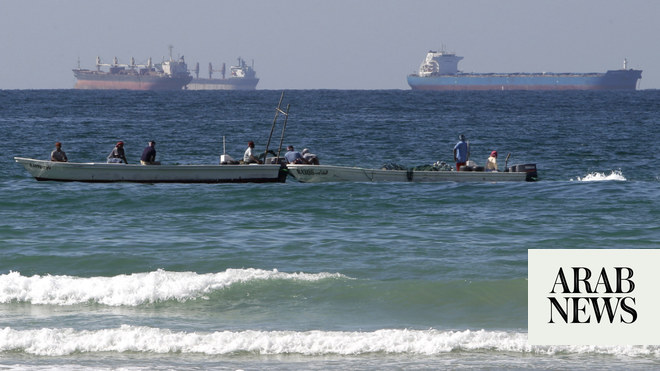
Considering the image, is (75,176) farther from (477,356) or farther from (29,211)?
(477,356)

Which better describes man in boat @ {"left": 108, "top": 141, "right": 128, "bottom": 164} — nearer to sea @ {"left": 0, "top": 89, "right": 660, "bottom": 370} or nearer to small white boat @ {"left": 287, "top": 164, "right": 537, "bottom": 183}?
sea @ {"left": 0, "top": 89, "right": 660, "bottom": 370}

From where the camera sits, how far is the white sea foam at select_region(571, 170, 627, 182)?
30.8 meters

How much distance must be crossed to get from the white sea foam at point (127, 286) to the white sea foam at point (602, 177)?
689 inches

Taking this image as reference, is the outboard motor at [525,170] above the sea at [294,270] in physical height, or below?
above

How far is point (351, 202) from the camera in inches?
972

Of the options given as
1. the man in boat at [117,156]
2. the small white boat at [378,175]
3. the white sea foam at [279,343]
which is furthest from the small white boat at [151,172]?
the white sea foam at [279,343]

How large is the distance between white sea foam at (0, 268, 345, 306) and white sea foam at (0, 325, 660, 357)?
2.32 m

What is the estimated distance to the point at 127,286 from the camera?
49.6 feet

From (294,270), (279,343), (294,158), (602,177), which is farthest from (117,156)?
(279,343)

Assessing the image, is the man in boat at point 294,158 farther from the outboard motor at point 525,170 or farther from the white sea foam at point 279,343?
the white sea foam at point 279,343

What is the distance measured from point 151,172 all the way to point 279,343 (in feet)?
55.8

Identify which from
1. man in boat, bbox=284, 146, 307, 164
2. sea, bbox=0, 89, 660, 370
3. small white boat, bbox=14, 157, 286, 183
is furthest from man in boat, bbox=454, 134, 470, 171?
small white boat, bbox=14, 157, 286, 183

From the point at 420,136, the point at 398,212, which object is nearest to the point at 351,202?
the point at 398,212

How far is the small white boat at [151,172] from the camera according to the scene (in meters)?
27.9
